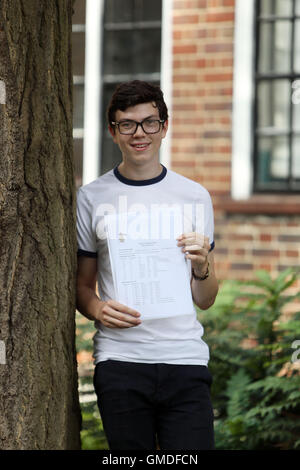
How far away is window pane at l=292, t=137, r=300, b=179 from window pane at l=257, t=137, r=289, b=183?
7 centimetres

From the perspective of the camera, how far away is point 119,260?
2500 millimetres

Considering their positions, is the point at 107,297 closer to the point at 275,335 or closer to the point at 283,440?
the point at 283,440

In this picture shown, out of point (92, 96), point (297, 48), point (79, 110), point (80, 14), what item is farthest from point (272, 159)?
point (80, 14)

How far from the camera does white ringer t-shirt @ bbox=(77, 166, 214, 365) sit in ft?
8.21

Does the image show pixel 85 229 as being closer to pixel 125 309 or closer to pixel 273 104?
pixel 125 309

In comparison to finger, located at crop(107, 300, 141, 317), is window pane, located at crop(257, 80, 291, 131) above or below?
above

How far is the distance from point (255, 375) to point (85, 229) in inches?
79.6

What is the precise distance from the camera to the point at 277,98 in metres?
6.65

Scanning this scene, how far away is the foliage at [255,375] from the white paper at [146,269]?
1.39m

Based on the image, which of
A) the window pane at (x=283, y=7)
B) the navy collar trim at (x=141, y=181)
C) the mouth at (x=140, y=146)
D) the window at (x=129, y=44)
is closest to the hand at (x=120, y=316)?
the navy collar trim at (x=141, y=181)

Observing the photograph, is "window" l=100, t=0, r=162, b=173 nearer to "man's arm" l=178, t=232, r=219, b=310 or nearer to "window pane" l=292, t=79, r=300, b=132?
"window pane" l=292, t=79, r=300, b=132

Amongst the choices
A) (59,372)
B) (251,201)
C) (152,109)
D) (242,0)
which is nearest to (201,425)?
(59,372)

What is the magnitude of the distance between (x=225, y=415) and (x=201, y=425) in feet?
5.93

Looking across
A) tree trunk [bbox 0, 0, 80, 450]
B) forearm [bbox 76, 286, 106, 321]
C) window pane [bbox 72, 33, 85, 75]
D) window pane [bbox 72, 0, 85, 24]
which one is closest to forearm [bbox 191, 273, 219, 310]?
forearm [bbox 76, 286, 106, 321]
